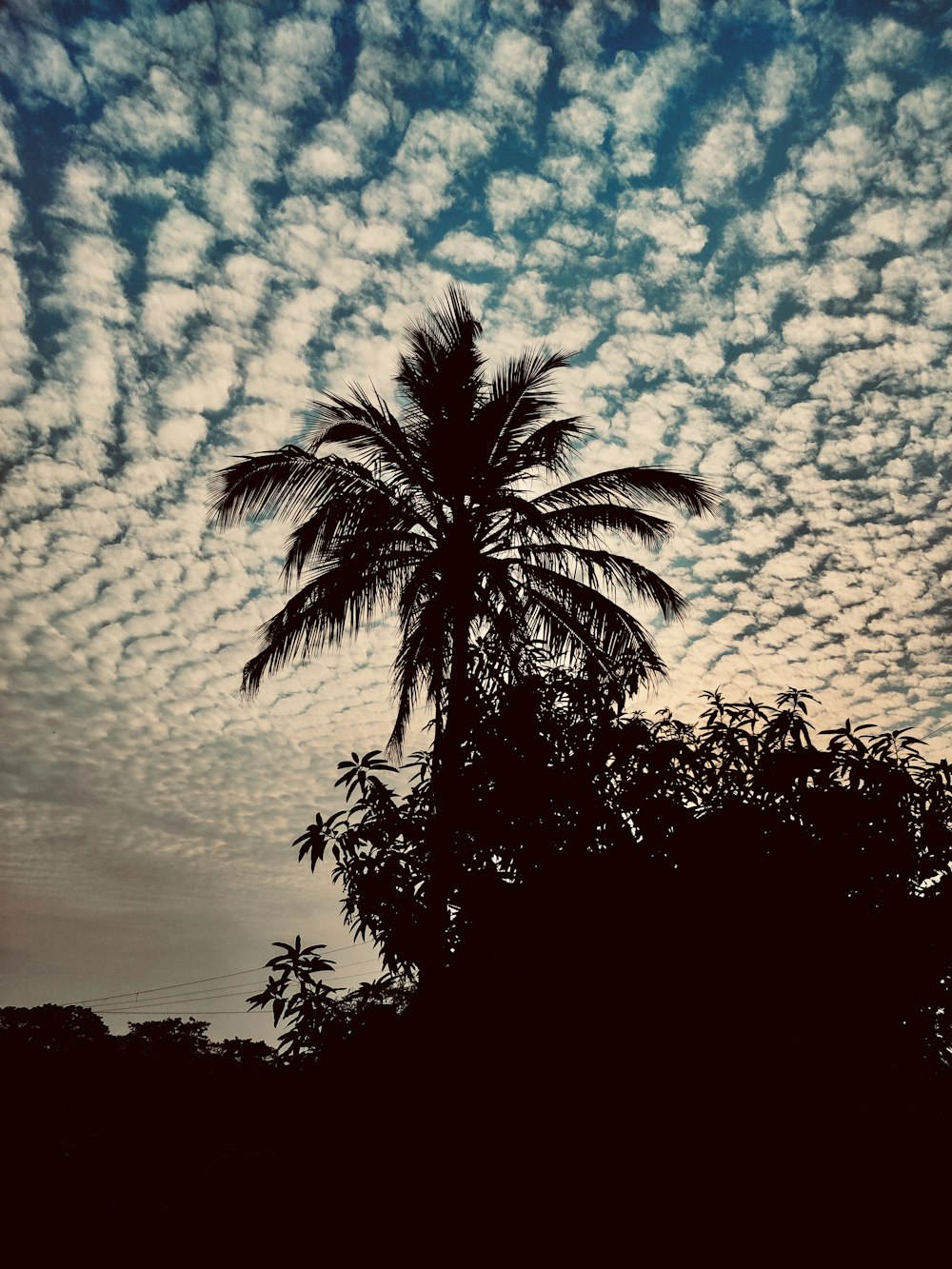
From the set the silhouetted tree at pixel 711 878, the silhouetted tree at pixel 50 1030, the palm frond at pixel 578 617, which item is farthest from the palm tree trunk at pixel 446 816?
the silhouetted tree at pixel 50 1030

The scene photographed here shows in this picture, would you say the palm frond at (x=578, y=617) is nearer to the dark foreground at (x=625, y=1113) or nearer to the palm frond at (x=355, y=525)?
the palm frond at (x=355, y=525)

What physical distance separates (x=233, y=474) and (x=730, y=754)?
8337 mm

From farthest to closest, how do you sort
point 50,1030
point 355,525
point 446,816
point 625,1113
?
point 50,1030, point 355,525, point 446,816, point 625,1113

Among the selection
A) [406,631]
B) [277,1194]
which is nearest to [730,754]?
[277,1194]

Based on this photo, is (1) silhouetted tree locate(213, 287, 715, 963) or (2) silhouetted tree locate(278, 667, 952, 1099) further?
(1) silhouetted tree locate(213, 287, 715, 963)

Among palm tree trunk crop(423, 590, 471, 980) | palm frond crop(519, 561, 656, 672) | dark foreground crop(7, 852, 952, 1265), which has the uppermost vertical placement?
palm frond crop(519, 561, 656, 672)

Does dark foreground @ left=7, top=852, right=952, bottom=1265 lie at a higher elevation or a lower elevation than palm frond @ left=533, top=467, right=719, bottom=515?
lower

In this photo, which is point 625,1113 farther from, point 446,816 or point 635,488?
point 635,488

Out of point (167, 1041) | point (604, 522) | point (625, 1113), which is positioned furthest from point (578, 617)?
point (167, 1041)

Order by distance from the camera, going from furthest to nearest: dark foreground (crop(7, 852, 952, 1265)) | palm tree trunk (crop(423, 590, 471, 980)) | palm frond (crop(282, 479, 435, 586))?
palm frond (crop(282, 479, 435, 586)) < palm tree trunk (crop(423, 590, 471, 980)) < dark foreground (crop(7, 852, 952, 1265))

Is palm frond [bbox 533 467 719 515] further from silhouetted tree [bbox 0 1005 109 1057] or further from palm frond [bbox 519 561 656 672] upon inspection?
silhouetted tree [bbox 0 1005 109 1057]

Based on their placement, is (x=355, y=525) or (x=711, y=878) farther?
(x=355, y=525)

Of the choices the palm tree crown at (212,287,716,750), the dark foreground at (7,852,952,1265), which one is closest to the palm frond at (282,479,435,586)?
the palm tree crown at (212,287,716,750)

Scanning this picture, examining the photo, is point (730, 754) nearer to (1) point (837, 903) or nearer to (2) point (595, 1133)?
(1) point (837, 903)
